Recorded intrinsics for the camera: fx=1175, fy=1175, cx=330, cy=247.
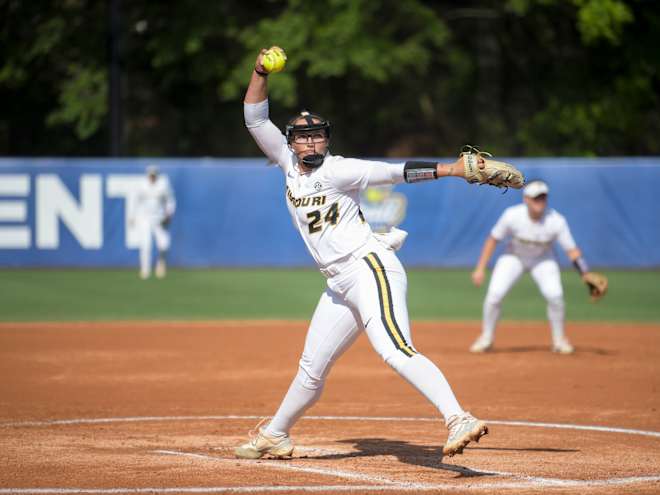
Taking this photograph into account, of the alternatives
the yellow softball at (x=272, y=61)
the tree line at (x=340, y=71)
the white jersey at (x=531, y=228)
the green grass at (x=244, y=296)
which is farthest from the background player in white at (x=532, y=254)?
the tree line at (x=340, y=71)

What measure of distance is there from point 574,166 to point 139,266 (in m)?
9.54

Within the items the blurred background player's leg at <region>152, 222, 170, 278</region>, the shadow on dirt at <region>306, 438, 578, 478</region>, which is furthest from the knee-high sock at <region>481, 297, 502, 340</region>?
the blurred background player's leg at <region>152, 222, 170, 278</region>

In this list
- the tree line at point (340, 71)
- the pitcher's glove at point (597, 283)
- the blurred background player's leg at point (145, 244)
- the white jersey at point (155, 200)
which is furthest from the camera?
the tree line at point (340, 71)

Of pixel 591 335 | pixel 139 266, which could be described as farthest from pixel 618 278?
pixel 139 266

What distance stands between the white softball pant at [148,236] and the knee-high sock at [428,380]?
16139 mm

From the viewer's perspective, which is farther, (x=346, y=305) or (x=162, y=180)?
(x=162, y=180)

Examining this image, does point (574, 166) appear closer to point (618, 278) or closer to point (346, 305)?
point (618, 278)

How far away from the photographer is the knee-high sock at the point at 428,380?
7148 mm

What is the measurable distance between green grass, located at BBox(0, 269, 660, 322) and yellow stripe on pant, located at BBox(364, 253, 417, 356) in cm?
1024

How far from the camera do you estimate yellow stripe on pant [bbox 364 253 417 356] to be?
7.36 metres

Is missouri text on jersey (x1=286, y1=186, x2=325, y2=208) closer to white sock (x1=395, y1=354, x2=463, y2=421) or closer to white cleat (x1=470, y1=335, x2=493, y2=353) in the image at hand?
white sock (x1=395, y1=354, x2=463, y2=421)

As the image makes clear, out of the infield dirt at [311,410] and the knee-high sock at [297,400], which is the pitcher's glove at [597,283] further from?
the knee-high sock at [297,400]

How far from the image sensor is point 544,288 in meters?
14.0

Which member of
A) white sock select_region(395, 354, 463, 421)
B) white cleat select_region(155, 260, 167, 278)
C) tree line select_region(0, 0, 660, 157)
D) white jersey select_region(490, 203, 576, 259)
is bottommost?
white cleat select_region(155, 260, 167, 278)
